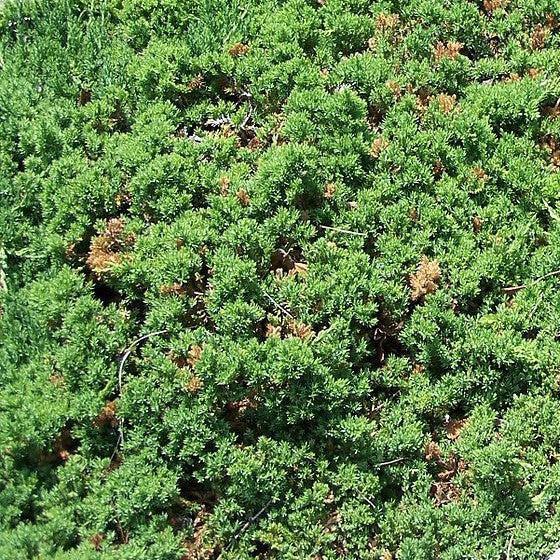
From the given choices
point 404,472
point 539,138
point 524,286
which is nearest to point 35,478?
point 404,472

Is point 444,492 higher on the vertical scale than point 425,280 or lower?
lower

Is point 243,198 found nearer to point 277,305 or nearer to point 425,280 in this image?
point 277,305

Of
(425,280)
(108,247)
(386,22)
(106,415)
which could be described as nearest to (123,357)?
(106,415)

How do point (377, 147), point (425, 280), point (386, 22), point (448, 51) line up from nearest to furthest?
point (425, 280) < point (377, 147) < point (448, 51) < point (386, 22)

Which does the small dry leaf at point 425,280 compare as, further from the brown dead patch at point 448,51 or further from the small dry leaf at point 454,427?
the brown dead patch at point 448,51

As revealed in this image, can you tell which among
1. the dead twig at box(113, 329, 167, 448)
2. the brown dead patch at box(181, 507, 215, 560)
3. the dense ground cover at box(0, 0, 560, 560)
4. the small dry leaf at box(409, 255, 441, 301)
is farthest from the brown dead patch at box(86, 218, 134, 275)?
the small dry leaf at box(409, 255, 441, 301)
